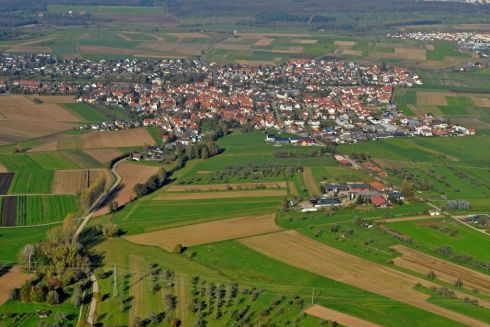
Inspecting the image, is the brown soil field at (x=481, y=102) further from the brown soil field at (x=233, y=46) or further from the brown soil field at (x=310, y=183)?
the brown soil field at (x=233, y=46)

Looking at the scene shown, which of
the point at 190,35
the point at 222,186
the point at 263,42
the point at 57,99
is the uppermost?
the point at 190,35

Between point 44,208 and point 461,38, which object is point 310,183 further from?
point 461,38

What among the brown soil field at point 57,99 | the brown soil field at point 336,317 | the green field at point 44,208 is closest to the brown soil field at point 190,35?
the brown soil field at point 57,99

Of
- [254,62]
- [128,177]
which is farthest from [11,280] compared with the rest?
[254,62]

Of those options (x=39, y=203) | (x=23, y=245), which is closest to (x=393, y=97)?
(x=39, y=203)

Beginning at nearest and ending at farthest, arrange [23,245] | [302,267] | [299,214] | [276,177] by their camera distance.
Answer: [302,267], [23,245], [299,214], [276,177]

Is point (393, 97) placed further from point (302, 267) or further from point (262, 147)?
point (302, 267)
